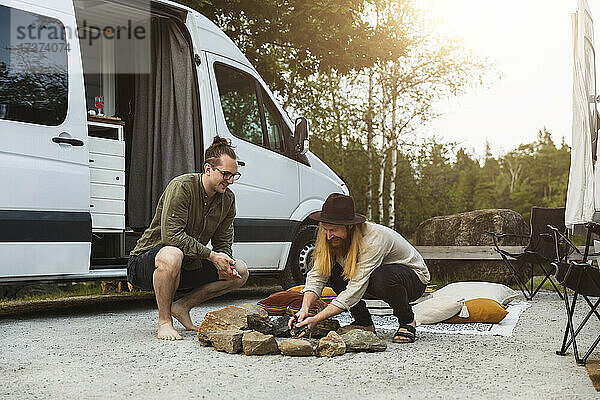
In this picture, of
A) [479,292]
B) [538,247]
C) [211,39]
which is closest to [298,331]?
[479,292]

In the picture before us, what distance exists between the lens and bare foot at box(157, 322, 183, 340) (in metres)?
4.29

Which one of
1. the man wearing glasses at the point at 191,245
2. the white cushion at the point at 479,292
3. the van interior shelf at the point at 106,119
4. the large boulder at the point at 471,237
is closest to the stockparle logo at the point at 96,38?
the van interior shelf at the point at 106,119

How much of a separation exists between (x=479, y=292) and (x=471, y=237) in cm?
336

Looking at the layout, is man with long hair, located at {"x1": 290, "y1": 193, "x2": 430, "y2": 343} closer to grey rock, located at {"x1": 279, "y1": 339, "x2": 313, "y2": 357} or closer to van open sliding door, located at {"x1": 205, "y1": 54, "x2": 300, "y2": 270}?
grey rock, located at {"x1": 279, "y1": 339, "x2": 313, "y2": 357}

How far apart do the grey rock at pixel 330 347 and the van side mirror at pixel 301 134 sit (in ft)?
9.73

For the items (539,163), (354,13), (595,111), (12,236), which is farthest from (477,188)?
(12,236)

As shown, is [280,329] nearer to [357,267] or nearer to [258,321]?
[258,321]

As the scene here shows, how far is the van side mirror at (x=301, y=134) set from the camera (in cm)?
655

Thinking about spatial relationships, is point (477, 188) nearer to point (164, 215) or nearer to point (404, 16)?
point (404, 16)

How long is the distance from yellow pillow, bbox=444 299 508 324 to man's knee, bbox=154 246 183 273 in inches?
80.8

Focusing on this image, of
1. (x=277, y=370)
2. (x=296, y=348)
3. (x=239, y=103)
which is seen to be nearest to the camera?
(x=277, y=370)

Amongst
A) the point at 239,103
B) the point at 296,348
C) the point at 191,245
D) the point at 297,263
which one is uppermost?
the point at 239,103

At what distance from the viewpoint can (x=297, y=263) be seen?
678cm

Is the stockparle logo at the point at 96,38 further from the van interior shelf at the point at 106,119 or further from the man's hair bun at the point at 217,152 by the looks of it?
the man's hair bun at the point at 217,152
